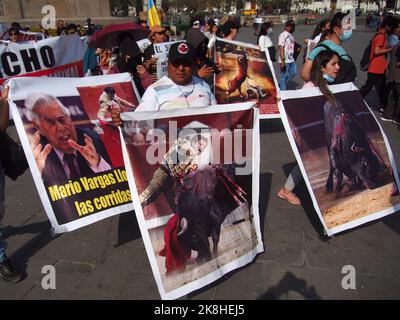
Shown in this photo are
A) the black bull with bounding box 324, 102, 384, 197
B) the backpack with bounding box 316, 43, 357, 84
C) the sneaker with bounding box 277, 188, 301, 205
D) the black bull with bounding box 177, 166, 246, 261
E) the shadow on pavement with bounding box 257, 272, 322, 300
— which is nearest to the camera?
the black bull with bounding box 177, 166, 246, 261

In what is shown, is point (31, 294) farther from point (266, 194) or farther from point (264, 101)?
point (264, 101)

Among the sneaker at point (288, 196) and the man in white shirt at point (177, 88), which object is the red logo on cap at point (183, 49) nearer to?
the man in white shirt at point (177, 88)

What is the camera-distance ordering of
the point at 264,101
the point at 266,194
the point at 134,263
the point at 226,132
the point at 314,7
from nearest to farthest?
the point at 226,132
the point at 134,263
the point at 266,194
the point at 264,101
the point at 314,7

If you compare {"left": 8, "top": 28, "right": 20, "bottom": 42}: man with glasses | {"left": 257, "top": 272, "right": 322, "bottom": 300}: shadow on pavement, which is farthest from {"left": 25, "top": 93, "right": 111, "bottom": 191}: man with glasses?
{"left": 8, "top": 28, "right": 20, "bottom": 42}: man with glasses

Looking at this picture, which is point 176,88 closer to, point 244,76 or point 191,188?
point 191,188

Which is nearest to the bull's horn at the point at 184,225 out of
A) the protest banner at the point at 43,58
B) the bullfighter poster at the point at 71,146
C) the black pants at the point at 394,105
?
the bullfighter poster at the point at 71,146

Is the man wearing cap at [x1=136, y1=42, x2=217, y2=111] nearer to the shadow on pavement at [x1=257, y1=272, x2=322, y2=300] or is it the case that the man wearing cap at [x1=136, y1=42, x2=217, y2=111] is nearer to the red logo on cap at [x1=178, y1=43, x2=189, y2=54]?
the red logo on cap at [x1=178, y1=43, x2=189, y2=54]

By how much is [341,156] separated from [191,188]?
159 centimetres

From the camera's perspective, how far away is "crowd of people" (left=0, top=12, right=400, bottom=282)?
286cm

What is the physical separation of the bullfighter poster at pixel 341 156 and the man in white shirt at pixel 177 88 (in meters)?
0.84

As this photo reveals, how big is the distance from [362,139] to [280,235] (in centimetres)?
123
